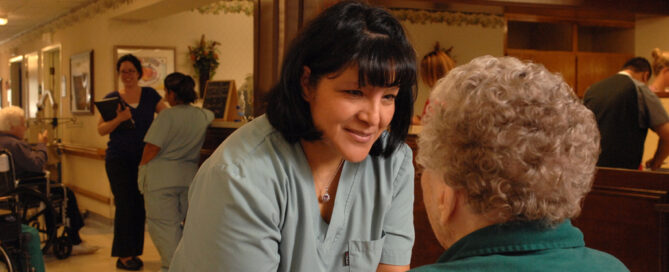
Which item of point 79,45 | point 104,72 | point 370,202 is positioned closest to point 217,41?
point 104,72

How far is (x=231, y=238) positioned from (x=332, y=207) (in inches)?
12.5

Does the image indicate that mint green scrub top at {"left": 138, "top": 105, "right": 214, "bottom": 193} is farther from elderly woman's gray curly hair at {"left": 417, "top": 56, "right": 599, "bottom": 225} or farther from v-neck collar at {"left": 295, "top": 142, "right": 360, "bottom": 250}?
elderly woman's gray curly hair at {"left": 417, "top": 56, "right": 599, "bottom": 225}

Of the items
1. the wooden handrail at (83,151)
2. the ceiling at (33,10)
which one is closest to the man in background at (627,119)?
the wooden handrail at (83,151)

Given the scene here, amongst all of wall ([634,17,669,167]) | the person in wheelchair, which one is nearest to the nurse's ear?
the person in wheelchair

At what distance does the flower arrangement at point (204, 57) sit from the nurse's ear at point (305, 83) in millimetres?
6005

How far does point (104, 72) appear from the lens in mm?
7273

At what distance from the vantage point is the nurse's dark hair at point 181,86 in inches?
177

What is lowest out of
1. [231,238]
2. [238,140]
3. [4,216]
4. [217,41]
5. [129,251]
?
[129,251]

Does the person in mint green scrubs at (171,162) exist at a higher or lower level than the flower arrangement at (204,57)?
lower

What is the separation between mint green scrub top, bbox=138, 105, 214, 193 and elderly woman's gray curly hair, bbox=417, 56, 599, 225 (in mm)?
3641

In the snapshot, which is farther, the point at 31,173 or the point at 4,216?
the point at 31,173

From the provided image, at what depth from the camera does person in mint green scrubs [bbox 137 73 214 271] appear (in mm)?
4391

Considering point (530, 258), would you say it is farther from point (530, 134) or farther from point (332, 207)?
point (332, 207)

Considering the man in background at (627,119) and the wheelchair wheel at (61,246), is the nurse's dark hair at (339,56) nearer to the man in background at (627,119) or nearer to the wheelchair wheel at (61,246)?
the man in background at (627,119)
